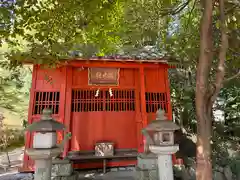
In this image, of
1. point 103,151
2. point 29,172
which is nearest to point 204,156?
point 103,151

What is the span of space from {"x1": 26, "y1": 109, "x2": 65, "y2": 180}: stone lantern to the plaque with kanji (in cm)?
315

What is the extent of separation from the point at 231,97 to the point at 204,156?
10473mm

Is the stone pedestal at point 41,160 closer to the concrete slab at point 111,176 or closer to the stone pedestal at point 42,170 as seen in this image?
the stone pedestal at point 42,170

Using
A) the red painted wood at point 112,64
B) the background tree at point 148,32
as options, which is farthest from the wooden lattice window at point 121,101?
the background tree at point 148,32

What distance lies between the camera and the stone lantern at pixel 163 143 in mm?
3412

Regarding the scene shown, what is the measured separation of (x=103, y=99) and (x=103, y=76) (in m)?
0.88

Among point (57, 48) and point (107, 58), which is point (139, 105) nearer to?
point (107, 58)

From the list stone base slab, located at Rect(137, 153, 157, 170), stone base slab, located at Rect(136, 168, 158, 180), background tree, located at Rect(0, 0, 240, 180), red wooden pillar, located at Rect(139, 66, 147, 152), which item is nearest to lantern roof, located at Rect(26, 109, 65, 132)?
background tree, located at Rect(0, 0, 240, 180)

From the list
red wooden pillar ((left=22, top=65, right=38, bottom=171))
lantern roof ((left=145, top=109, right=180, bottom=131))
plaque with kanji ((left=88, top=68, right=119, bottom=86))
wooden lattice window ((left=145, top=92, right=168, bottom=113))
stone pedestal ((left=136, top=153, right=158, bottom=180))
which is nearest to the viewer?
lantern roof ((left=145, top=109, right=180, bottom=131))

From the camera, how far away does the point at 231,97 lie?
35.4ft

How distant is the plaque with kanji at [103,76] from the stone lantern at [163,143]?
10.4ft

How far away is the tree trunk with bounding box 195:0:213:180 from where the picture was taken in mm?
2053

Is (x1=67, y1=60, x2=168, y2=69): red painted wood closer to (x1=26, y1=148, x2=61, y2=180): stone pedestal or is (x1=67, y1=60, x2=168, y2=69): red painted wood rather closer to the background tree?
the background tree

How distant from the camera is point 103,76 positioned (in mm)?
6711
